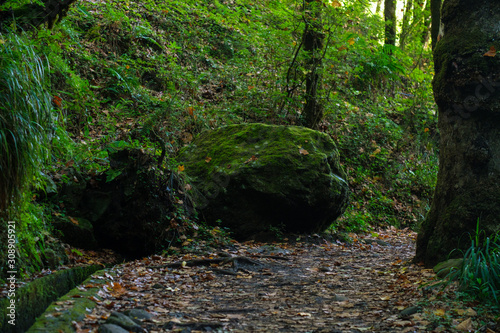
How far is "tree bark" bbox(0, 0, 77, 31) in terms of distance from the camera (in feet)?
13.1

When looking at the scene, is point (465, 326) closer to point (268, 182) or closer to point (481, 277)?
point (481, 277)

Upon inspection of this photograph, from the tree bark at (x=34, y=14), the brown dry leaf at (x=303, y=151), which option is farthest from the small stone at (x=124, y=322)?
the brown dry leaf at (x=303, y=151)

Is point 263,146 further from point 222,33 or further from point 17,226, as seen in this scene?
point 222,33

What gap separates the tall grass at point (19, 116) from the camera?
3.27 meters

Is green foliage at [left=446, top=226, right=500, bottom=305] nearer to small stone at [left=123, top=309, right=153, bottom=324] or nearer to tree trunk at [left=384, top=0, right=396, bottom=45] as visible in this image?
small stone at [left=123, top=309, right=153, bottom=324]

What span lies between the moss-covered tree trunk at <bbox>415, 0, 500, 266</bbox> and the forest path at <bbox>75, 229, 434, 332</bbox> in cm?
56

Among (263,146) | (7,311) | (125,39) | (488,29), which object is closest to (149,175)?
(263,146)

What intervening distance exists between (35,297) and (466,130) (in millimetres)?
4624

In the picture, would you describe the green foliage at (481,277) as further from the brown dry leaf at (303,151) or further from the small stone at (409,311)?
the brown dry leaf at (303,151)

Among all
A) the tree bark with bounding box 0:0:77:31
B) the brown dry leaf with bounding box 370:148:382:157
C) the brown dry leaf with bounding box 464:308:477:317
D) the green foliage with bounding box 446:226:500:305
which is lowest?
the brown dry leaf with bounding box 464:308:477:317

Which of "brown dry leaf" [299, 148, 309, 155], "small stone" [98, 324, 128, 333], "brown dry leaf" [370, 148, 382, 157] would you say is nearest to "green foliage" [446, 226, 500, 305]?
"small stone" [98, 324, 128, 333]

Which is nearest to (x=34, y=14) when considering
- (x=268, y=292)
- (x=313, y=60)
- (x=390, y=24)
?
(x=268, y=292)

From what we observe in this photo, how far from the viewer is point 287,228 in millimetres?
7680

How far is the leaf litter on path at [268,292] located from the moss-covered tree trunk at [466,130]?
1.86ft
